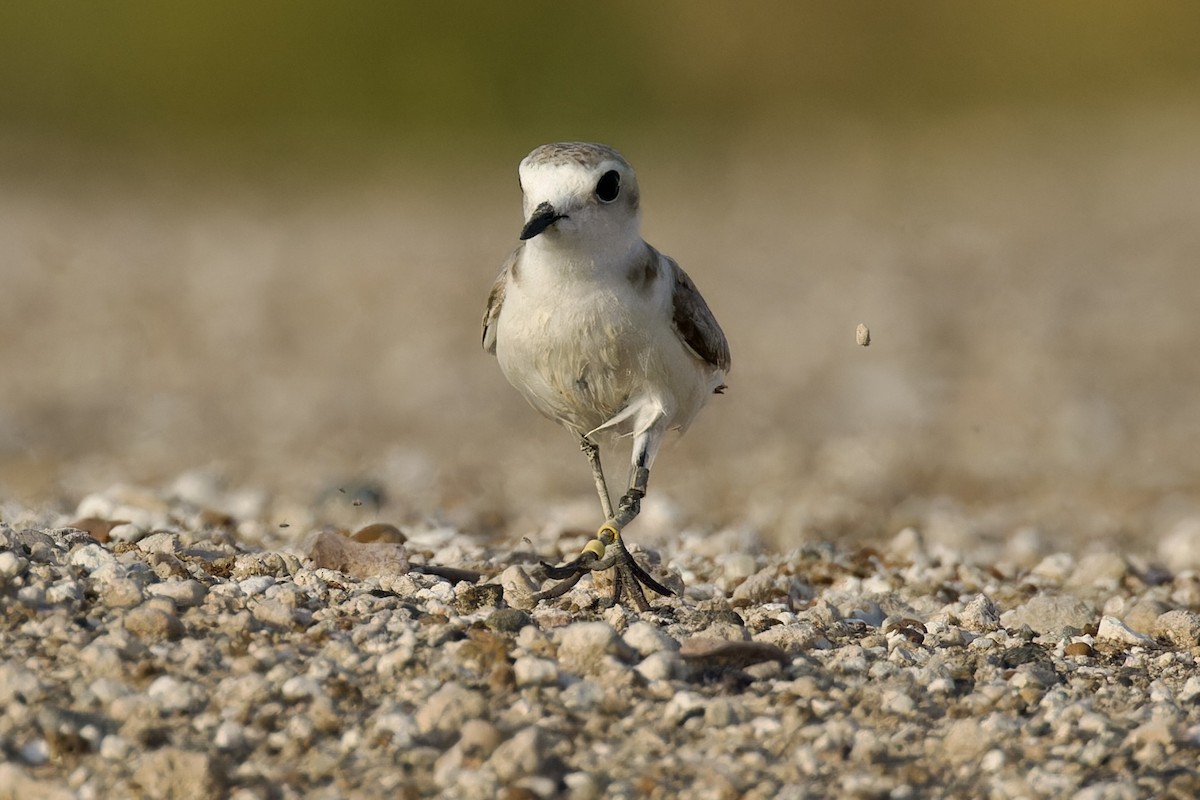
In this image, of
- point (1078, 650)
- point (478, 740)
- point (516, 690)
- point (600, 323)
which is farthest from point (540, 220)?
point (1078, 650)

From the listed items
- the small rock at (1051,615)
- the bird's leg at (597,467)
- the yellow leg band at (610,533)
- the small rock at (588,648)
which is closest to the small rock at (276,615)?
the small rock at (588,648)

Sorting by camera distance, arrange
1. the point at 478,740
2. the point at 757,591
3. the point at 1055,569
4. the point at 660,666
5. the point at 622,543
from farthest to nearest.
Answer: the point at 1055,569 < the point at 757,591 < the point at 622,543 < the point at 660,666 < the point at 478,740

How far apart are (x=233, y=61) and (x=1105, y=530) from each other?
51.2 feet

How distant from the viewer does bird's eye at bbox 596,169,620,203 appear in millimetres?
4957

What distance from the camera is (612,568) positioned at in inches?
204

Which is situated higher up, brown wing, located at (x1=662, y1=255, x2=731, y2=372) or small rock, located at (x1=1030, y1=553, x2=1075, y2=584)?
brown wing, located at (x1=662, y1=255, x2=731, y2=372)

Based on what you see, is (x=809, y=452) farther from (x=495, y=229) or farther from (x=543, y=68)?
(x=543, y=68)

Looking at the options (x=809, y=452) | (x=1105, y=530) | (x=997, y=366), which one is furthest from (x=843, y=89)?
(x=1105, y=530)

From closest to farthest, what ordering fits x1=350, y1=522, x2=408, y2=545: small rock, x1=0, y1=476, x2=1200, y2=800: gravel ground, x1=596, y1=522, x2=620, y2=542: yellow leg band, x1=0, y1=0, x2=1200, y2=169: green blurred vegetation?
x1=0, y1=476, x2=1200, y2=800: gravel ground < x1=596, y1=522, x2=620, y2=542: yellow leg band < x1=350, y1=522, x2=408, y2=545: small rock < x1=0, y1=0, x2=1200, y2=169: green blurred vegetation

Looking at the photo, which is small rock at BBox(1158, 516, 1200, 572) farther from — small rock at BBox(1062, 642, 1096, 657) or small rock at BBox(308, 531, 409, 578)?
small rock at BBox(308, 531, 409, 578)

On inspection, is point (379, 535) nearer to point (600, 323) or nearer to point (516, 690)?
point (600, 323)

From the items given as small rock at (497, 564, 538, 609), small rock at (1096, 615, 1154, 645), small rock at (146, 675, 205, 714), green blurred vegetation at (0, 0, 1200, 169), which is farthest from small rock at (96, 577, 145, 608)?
green blurred vegetation at (0, 0, 1200, 169)

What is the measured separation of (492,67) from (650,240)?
498cm

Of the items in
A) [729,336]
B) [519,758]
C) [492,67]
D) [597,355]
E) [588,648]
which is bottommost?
[519,758]
